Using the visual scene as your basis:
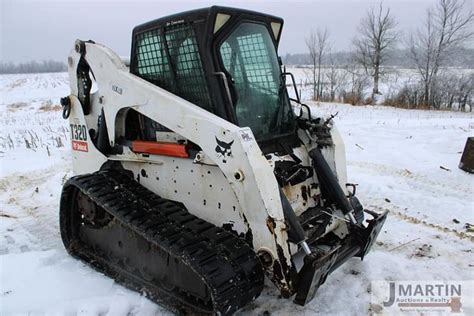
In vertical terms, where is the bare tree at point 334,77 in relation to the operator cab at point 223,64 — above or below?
below

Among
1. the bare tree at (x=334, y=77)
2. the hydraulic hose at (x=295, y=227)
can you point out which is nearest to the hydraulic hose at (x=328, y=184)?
the hydraulic hose at (x=295, y=227)

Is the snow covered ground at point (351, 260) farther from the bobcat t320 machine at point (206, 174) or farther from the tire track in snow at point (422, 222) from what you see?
the bobcat t320 machine at point (206, 174)

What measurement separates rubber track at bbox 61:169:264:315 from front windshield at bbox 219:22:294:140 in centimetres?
101

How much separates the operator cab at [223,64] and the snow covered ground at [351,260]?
2.95 ft

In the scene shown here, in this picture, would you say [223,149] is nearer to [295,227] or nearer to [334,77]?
[295,227]

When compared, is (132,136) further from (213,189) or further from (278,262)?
(278,262)

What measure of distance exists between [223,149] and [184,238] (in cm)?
77

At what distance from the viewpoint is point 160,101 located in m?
3.54

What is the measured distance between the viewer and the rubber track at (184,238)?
2869 mm

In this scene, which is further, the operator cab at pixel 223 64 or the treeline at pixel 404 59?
the treeline at pixel 404 59

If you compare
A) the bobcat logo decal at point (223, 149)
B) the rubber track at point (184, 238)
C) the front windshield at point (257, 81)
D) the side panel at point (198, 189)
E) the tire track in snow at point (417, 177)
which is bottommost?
the tire track in snow at point (417, 177)

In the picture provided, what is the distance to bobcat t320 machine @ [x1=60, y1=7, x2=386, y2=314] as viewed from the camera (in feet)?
9.84

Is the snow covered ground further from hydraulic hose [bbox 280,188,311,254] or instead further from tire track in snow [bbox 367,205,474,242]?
hydraulic hose [bbox 280,188,311,254]

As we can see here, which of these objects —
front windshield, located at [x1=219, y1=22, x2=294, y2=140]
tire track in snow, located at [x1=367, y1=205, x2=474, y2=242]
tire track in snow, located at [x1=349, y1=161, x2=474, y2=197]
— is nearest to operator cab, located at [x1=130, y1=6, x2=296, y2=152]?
front windshield, located at [x1=219, y1=22, x2=294, y2=140]
